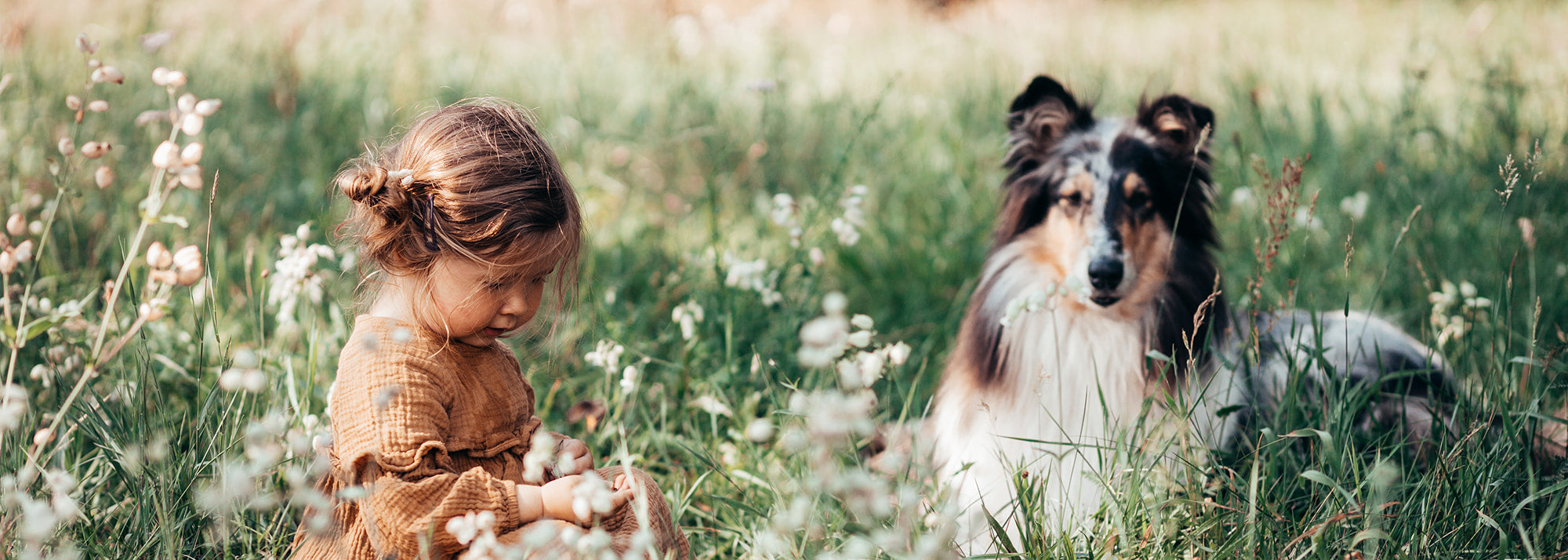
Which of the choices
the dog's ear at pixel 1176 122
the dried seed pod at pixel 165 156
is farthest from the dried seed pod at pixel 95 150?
the dog's ear at pixel 1176 122

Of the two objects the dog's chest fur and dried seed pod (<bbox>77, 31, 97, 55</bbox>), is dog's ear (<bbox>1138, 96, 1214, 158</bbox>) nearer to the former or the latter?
the dog's chest fur

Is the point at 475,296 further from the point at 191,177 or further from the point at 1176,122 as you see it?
the point at 1176,122

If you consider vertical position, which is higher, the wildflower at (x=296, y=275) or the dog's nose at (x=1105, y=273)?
the dog's nose at (x=1105, y=273)

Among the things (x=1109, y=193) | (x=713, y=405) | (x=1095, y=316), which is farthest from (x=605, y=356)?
(x=1109, y=193)

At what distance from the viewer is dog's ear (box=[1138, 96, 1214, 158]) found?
2.56m

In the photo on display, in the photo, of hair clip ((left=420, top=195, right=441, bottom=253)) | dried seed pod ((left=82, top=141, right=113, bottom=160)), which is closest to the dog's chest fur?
hair clip ((left=420, top=195, right=441, bottom=253))

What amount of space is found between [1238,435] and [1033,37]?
562 cm

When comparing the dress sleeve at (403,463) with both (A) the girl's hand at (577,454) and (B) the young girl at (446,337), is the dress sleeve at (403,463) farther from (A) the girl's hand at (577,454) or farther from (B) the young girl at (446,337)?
(A) the girl's hand at (577,454)

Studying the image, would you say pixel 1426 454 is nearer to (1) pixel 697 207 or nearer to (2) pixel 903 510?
(2) pixel 903 510

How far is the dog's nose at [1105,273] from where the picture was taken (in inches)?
94.1

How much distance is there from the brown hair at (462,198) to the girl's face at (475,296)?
0.02 meters

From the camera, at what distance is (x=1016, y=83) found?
606cm

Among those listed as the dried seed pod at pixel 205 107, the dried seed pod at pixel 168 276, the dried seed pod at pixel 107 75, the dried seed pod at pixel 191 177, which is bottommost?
the dried seed pod at pixel 168 276

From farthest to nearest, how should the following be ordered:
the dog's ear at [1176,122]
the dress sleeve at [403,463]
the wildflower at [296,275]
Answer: the dog's ear at [1176,122]
the wildflower at [296,275]
the dress sleeve at [403,463]
